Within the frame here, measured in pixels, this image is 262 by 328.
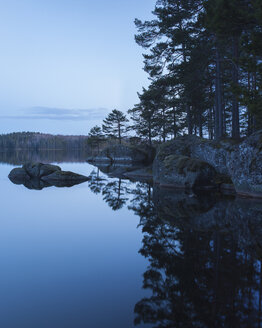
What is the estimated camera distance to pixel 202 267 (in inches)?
200

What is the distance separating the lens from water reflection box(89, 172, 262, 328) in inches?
142

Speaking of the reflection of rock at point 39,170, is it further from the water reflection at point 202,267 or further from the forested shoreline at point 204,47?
the water reflection at point 202,267

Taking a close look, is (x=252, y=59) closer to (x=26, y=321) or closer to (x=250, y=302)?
(x=250, y=302)

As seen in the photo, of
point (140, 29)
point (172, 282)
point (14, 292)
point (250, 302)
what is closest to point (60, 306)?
point (14, 292)

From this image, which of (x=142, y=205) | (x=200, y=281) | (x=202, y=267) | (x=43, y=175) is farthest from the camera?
(x=43, y=175)

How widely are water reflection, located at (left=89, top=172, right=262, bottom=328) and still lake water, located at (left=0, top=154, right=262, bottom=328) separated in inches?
0.7

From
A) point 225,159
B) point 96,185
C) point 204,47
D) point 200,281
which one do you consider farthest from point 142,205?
point 204,47

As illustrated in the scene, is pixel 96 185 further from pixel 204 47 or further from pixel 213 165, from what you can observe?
pixel 204 47

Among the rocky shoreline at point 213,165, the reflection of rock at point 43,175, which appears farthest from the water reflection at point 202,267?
the reflection of rock at point 43,175

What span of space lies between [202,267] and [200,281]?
60 centimetres

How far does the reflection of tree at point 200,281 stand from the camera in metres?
3.57

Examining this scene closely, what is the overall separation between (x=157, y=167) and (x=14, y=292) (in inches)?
620

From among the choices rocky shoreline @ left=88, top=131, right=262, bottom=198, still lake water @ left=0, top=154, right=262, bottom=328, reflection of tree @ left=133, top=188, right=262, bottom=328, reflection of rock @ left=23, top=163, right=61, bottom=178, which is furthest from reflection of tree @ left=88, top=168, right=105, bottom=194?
reflection of tree @ left=133, top=188, right=262, bottom=328

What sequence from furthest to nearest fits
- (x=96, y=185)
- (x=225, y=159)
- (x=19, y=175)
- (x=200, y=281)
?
(x=19, y=175)
(x=96, y=185)
(x=225, y=159)
(x=200, y=281)
